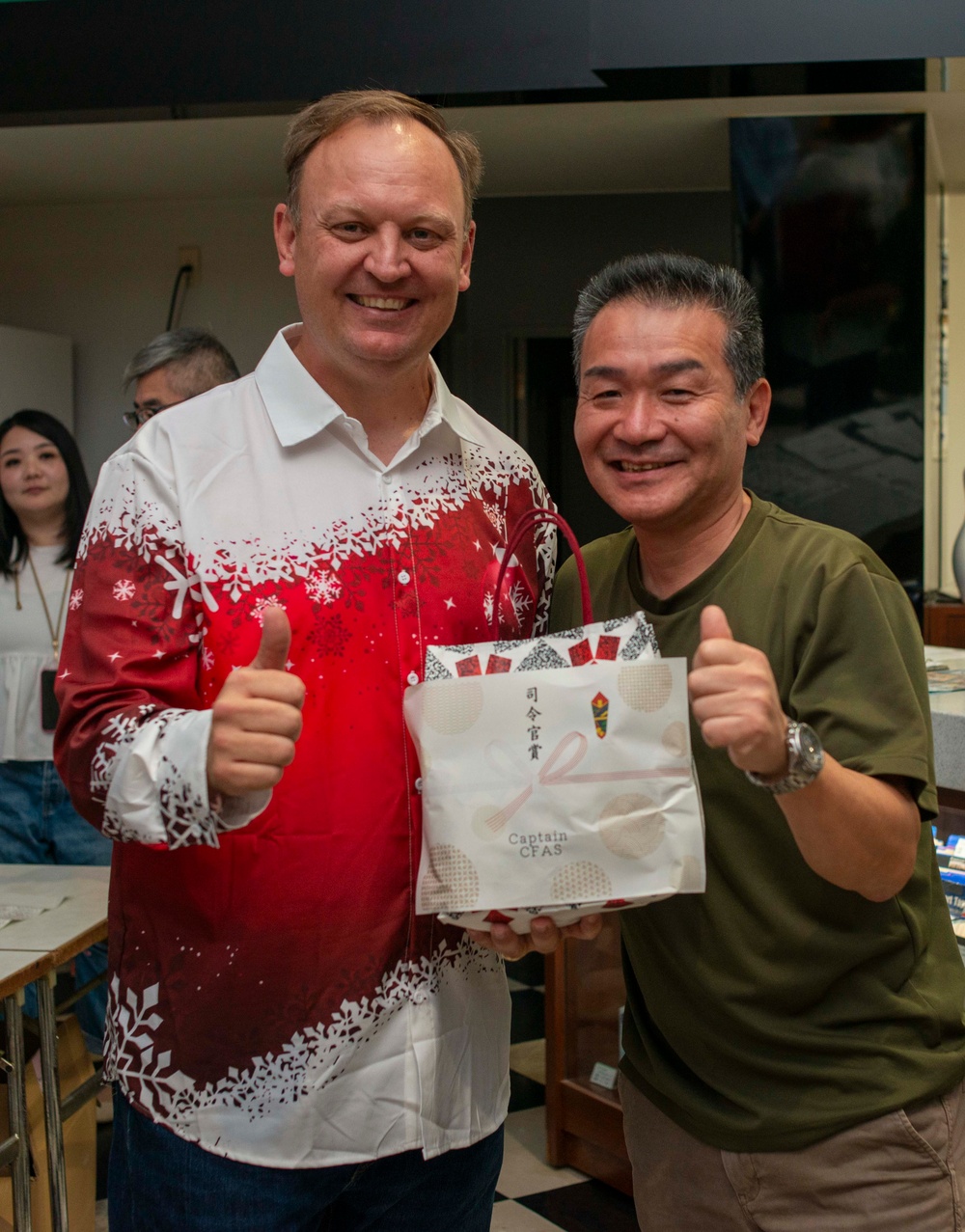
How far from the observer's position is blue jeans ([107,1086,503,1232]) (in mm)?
1232

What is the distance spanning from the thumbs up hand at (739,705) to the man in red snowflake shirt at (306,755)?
0.30 metres

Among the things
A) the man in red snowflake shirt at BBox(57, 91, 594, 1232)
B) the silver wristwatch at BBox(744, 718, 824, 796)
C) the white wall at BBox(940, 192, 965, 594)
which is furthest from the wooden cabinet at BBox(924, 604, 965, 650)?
the silver wristwatch at BBox(744, 718, 824, 796)

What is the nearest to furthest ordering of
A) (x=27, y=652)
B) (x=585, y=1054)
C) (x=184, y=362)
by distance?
(x=585, y=1054)
(x=184, y=362)
(x=27, y=652)

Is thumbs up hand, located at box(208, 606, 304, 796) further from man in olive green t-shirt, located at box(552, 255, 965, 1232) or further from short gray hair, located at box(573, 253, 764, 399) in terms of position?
short gray hair, located at box(573, 253, 764, 399)

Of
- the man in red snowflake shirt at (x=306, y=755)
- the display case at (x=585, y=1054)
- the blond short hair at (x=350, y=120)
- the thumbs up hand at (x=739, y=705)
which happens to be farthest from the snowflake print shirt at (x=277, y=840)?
the display case at (x=585, y=1054)

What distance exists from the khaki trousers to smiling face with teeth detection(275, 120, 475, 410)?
906mm

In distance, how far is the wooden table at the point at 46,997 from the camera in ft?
6.24

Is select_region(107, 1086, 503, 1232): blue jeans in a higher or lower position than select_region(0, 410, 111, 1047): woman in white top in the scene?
lower

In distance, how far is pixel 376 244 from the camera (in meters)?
1.28

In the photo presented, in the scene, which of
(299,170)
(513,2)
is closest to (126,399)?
(513,2)

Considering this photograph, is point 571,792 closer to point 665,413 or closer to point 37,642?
point 665,413

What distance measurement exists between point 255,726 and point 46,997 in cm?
121

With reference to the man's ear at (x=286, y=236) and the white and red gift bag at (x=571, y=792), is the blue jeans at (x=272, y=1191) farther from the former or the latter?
the man's ear at (x=286, y=236)

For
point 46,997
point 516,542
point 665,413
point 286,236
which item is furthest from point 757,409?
point 46,997
